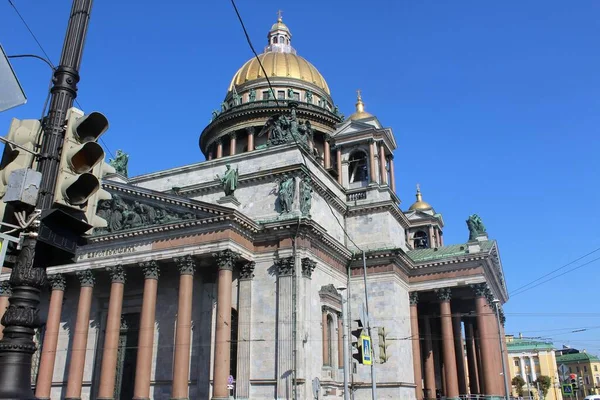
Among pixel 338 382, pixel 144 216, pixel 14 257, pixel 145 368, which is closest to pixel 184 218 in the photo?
pixel 144 216

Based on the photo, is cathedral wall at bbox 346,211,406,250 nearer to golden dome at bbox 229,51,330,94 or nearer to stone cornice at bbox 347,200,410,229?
stone cornice at bbox 347,200,410,229

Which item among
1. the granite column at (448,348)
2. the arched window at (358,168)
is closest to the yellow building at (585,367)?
the granite column at (448,348)

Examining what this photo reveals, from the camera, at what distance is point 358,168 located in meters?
45.0

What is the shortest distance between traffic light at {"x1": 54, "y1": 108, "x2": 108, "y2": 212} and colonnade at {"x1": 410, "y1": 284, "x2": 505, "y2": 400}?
32.9 m

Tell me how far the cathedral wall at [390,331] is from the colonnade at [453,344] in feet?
6.48

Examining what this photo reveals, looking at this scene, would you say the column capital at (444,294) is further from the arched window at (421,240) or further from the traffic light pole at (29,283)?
the traffic light pole at (29,283)

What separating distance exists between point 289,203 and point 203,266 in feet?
20.9

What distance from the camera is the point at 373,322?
36781 millimetres

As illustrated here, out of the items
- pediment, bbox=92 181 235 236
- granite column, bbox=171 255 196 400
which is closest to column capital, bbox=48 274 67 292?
pediment, bbox=92 181 235 236

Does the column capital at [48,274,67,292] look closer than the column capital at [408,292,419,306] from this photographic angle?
Yes

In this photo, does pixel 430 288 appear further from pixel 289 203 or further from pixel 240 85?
pixel 240 85

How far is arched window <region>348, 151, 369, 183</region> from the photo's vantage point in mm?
44594

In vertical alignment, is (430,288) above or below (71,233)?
above

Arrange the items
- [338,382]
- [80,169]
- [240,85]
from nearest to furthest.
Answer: [80,169], [338,382], [240,85]
